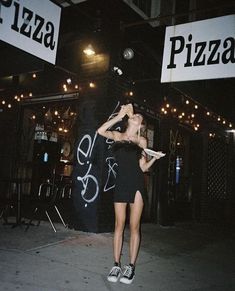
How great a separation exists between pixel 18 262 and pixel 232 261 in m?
3.39

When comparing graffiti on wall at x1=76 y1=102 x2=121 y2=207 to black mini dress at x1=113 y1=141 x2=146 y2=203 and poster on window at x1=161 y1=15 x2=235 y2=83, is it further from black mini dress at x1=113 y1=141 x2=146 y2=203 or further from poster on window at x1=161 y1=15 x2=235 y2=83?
black mini dress at x1=113 y1=141 x2=146 y2=203

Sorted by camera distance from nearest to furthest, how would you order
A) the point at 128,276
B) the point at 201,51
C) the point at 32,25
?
the point at 128,276, the point at 32,25, the point at 201,51

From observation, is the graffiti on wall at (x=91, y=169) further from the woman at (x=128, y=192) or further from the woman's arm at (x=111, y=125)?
the woman at (x=128, y=192)

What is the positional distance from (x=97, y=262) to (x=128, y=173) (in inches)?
58.4

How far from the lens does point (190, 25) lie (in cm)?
523

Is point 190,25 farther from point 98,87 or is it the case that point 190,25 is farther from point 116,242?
point 116,242

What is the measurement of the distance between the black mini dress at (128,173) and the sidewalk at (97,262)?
100cm

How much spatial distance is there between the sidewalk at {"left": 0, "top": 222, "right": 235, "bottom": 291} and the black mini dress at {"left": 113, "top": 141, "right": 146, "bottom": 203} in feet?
3.29

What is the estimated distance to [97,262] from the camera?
4.65 m

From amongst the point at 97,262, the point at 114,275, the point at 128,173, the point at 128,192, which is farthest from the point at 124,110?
the point at 97,262

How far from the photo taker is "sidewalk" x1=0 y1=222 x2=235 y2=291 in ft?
12.4

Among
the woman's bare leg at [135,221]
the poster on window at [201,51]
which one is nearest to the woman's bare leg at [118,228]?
the woman's bare leg at [135,221]

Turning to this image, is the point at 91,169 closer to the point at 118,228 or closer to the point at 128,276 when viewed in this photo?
the point at 118,228

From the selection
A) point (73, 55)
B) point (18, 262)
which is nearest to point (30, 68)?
point (73, 55)
